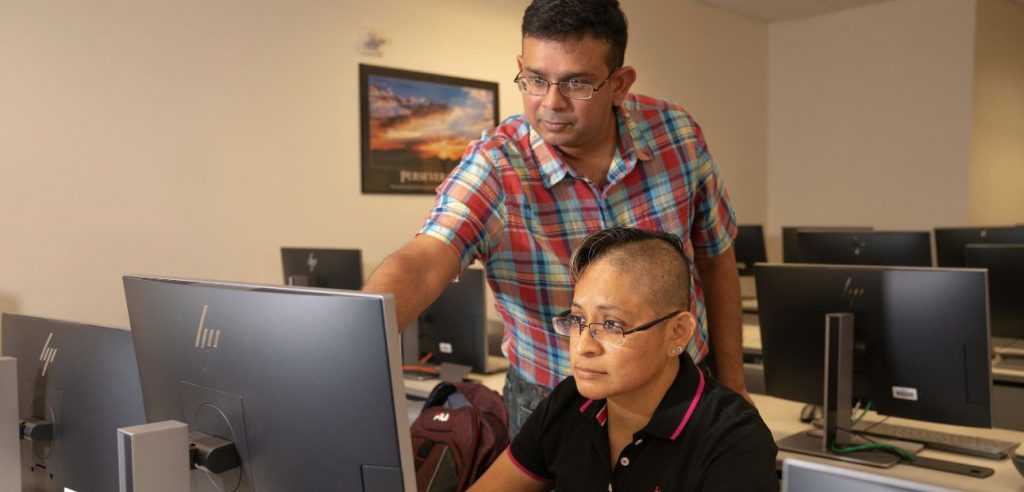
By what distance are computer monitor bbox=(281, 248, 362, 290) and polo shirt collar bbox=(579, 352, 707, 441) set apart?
7.23 feet

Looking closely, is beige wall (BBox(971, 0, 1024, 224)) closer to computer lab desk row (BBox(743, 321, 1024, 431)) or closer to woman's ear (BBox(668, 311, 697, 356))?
computer lab desk row (BBox(743, 321, 1024, 431))

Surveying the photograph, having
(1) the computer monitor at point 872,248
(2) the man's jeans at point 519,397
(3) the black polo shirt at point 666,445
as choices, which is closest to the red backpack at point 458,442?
(2) the man's jeans at point 519,397

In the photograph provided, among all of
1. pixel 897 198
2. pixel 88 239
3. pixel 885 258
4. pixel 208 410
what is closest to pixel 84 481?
pixel 208 410

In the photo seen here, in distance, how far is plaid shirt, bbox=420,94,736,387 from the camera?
169 centimetres

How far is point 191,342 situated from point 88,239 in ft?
9.64

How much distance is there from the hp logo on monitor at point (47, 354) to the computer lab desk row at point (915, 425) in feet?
4.20

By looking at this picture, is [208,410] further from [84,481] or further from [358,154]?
[358,154]

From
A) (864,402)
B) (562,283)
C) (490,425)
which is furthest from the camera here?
(864,402)

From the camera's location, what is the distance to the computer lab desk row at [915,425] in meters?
2.07

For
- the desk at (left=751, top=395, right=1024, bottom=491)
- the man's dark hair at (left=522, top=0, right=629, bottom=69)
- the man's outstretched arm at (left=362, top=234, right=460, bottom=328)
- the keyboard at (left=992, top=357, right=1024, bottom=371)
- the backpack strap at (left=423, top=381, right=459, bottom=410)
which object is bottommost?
the desk at (left=751, top=395, right=1024, bottom=491)

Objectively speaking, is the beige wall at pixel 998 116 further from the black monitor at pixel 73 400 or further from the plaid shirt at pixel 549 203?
the black monitor at pixel 73 400

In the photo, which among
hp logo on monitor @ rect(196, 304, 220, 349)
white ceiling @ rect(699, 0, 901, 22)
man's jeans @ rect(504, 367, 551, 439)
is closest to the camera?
hp logo on monitor @ rect(196, 304, 220, 349)

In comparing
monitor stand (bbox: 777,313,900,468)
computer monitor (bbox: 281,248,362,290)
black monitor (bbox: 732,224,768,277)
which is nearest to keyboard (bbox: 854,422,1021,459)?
monitor stand (bbox: 777,313,900,468)

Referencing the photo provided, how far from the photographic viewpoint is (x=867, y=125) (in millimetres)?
6984
